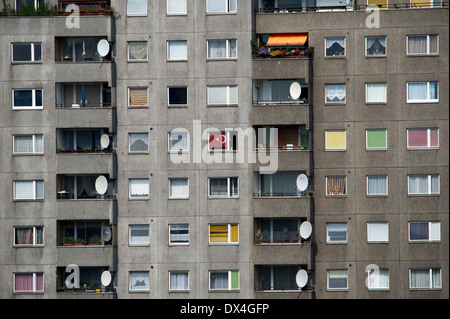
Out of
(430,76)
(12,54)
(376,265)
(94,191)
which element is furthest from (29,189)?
(430,76)

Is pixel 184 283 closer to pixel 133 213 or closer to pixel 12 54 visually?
pixel 133 213

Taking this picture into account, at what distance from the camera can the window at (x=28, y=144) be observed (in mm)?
57250

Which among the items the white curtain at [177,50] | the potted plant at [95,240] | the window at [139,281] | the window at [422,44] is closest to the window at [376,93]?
the window at [422,44]

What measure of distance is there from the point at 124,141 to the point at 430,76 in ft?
62.8

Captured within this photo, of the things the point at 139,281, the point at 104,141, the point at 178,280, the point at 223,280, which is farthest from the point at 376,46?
the point at 139,281

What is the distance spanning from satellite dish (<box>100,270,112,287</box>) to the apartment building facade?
0.36m

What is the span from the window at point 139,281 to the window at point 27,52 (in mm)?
14419

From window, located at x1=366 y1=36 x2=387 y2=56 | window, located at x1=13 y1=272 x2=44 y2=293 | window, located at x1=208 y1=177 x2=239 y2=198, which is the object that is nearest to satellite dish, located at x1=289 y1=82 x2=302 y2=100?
window, located at x1=366 y1=36 x2=387 y2=56

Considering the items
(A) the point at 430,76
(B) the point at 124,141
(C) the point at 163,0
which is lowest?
(B) the point at 124,141

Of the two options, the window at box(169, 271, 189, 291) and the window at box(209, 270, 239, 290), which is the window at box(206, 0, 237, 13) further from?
the window at box(169, 271, 189, 291)

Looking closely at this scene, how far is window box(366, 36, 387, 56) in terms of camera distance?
57406 mm

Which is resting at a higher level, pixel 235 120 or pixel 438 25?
pixel 438 25

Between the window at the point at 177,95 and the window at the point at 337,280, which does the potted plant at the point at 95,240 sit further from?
the window at the point at 337,280

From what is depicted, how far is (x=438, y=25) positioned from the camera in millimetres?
57281
